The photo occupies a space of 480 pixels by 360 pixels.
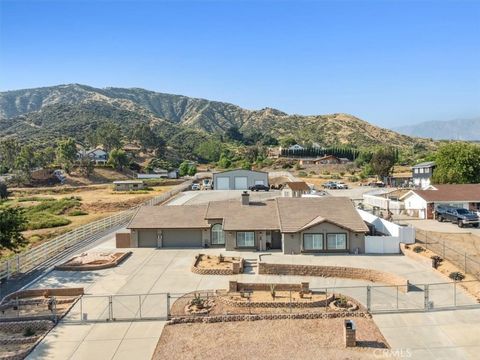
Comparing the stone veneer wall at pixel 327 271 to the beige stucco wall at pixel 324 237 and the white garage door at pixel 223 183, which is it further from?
the white garage door at pixel 223 183

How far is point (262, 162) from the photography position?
126m

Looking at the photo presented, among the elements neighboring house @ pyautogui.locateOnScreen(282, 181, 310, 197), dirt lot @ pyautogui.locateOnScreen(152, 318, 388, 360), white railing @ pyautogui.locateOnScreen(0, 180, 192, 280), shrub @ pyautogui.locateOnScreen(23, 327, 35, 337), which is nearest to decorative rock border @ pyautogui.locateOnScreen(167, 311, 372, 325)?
dirt lot @ pyautogui.locateOnScreen(152, 318, 388, 360)

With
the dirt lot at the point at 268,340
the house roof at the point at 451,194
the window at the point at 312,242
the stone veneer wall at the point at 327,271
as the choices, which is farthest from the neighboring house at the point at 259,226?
the house roof at the point at 451,194

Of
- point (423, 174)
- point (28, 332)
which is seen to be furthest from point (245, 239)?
point (423, 174)

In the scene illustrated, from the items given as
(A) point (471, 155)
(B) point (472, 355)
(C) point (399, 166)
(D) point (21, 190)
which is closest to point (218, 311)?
(B) point (472, 355)

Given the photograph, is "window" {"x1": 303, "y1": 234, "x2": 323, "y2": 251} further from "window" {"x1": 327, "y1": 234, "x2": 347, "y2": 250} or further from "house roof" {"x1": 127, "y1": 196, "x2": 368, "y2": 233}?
"house roof" {"x1": 127, "y1": 196, "x2": 368, "y2": 233}

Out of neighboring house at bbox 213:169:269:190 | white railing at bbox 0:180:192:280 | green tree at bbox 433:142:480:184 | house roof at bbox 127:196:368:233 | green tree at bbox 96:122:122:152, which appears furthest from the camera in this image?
green tree at bbox 96:122:122:152

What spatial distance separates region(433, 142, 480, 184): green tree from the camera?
192 feet

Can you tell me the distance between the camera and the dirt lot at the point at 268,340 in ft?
56.7

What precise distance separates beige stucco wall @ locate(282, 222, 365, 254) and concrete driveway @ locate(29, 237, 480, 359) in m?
0.94

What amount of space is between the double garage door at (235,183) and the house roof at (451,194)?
3011 centimetres

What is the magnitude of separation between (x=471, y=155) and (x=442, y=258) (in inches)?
1415

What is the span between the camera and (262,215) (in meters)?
35.3

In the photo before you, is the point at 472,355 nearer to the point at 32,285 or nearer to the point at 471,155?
the point at 32,285
